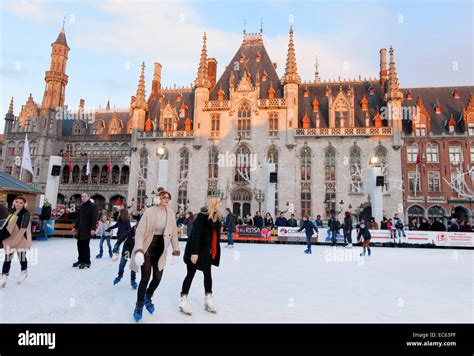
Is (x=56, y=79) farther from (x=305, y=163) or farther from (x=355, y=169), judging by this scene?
(x=355, y=169)

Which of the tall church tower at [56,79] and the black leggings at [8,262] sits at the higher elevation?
the tall church tower at [56,79]

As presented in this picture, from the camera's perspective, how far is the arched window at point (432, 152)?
29.3m

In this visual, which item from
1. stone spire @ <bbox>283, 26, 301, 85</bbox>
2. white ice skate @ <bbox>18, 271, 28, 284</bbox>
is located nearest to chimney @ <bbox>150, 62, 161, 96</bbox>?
stone spire @ <bbox>283, 26, 301, 85</bbox>

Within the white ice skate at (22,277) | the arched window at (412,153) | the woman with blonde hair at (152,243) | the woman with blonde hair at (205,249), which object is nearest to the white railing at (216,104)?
the arched window at (412,153)

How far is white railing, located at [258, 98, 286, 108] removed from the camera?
31.0m

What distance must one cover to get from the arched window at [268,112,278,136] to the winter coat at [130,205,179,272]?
88.9 ft

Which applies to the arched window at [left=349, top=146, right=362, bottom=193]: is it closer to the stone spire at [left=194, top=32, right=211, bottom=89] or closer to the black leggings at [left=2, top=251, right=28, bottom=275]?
the stone spire at [left=194, top=32, right=211, bottom=89]

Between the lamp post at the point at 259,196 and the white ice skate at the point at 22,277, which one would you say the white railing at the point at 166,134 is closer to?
the lamp post at the point at 259,196

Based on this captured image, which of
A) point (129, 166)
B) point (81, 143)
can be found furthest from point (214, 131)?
point (81, 143)

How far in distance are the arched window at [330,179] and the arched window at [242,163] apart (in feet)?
25.9

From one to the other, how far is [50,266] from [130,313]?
4.95 m

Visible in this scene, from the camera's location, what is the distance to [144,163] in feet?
109
